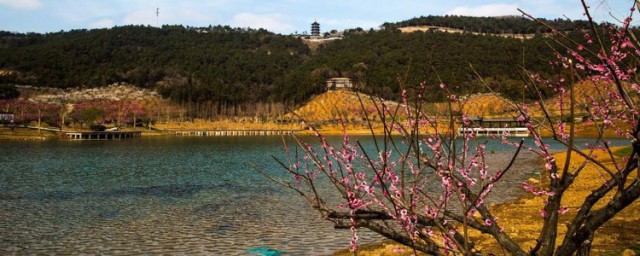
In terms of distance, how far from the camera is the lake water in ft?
51.4

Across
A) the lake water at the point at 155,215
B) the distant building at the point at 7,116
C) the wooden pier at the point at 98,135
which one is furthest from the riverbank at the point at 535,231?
the distant building at the point at 7,116

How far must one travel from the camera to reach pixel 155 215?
2075 cm

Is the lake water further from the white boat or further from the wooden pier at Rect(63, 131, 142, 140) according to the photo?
the wooden pier at Rect(63, 131, 142, 140)

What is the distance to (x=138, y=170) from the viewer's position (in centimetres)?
3922

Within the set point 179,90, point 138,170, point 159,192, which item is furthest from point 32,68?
point 159,192

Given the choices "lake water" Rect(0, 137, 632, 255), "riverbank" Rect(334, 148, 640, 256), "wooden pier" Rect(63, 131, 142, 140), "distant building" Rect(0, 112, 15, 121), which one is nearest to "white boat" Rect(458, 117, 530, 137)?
"riverbank" Rect(334, 148, 640, 256)

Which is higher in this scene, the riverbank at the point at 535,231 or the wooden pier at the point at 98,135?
the wooden pier at the point at 98,135

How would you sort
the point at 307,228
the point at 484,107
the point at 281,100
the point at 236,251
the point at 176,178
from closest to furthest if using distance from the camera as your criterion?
the point at 236,251 → the point at 307,228 → the point at 176,178 → the point at 484,107 → the point at 281,100

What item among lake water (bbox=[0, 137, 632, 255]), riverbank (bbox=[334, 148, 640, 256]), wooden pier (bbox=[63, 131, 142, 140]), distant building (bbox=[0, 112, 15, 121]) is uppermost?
distant building (bbox=[0, 112, 15, 121])

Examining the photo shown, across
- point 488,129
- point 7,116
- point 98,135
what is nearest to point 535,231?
point 488,129

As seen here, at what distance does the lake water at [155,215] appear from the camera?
1566cm

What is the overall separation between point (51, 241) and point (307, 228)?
8.51 metres

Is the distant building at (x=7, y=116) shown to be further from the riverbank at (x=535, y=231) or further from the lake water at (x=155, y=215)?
the riverbank at (x=535, y=231)

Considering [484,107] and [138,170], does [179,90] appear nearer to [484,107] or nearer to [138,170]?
[484,107]
